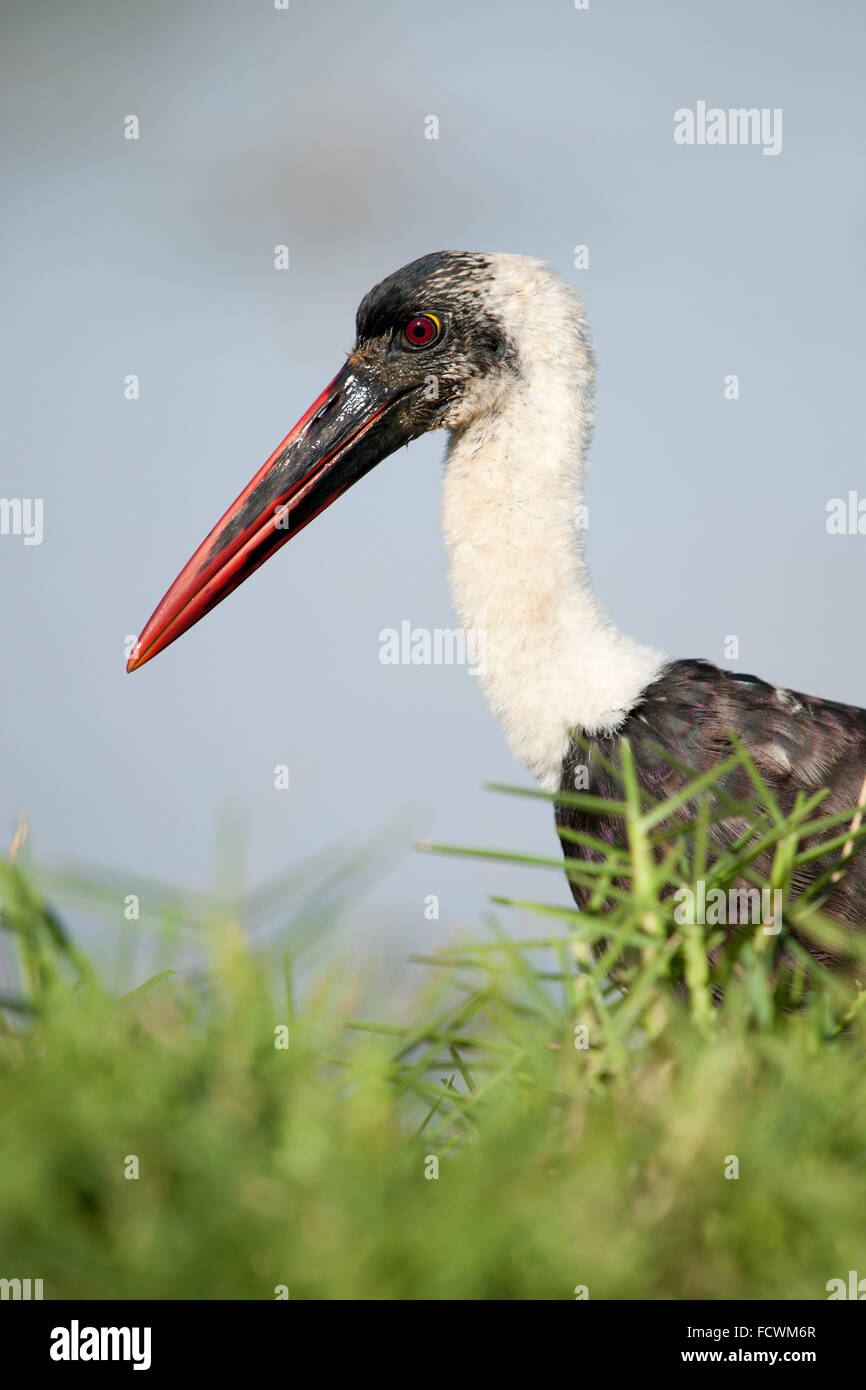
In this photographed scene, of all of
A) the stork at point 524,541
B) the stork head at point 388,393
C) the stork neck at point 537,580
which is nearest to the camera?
the stork at point 524,541

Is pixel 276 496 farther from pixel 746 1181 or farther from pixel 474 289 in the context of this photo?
pixel 746 1181

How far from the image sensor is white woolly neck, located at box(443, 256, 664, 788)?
407 cm

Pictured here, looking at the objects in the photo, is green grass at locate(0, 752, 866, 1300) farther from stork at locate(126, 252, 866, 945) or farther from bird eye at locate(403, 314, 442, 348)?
bird eye at locate(403, 314, 442, 348)

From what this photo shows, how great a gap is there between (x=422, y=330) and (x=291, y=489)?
0.84 metres

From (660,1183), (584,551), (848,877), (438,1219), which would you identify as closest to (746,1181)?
(660,1183)

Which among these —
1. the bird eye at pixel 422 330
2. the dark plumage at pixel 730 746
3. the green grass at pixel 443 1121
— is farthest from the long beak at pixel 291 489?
the green grass at pixel 443 1121

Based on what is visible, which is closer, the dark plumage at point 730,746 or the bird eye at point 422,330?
the dark plumage at point 730,746

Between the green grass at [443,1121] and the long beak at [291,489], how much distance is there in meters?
2.47

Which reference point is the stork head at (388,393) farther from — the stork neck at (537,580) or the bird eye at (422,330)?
the stork neck at (537,580)

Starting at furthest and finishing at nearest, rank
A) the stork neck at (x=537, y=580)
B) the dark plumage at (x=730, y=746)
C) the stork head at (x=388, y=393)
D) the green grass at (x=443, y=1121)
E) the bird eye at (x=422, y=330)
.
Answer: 1. the bird eye at (x=422, y=330)
2. the stork head at (x=388, y=393)
3. the stork neck at (x=537, y=580)
4. the dark plumage at (x=730, y=746)
5. the green grass at (x=443, y=1121)

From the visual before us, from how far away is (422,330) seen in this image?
15.7ft

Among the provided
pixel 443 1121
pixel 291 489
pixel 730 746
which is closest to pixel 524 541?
pixel 730 746

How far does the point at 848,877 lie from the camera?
3.44 m

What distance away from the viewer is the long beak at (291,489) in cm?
478
